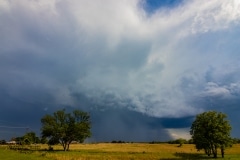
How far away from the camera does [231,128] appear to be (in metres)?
89.3

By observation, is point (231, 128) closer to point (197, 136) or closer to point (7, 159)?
point (197, 136)

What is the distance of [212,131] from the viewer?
3339 inches

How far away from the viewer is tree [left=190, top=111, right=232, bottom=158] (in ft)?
276

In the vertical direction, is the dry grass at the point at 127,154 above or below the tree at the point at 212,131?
below

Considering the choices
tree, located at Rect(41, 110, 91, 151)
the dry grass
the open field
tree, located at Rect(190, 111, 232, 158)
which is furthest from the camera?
tree, located at Rect(41, 110, 91, 151)

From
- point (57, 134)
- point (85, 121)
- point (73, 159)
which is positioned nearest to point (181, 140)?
point (85, 121)

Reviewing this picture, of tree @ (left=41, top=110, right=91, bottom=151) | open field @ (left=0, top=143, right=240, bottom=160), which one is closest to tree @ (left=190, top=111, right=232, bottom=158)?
open field @ (left=0, top=143, right=240, bottom=160)

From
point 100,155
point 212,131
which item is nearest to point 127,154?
point 100,155

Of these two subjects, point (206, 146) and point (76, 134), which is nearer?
point (206, 146)

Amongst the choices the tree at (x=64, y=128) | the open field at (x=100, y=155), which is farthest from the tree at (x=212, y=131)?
the tree at (x=64, y=128)

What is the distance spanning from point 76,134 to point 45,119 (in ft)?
51.3

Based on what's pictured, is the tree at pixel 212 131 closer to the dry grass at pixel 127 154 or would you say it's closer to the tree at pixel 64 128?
the dry grass at pixel 127 154

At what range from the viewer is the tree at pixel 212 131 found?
84.2m

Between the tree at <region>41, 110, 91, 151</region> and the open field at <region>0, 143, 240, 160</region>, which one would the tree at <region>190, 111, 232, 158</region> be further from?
the tree at <region>41, 110, 91, 151</region>
